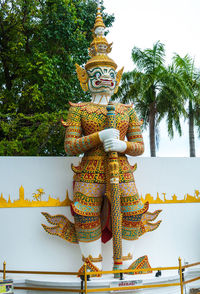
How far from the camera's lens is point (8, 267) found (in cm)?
492

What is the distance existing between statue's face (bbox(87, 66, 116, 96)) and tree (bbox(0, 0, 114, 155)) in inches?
152

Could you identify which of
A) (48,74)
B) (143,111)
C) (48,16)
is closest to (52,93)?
(48,74)

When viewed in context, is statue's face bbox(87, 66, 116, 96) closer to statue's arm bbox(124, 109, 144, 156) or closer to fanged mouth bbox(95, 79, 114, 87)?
fanged mouth bbox(95, 79, 114, 87)

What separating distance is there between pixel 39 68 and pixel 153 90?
4650 millimetres

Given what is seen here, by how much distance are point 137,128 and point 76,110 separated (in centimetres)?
84

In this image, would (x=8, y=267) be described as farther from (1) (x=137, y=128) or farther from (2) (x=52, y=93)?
(2) (x=52, y=93)

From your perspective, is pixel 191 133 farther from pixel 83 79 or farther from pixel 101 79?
pixel 101 79

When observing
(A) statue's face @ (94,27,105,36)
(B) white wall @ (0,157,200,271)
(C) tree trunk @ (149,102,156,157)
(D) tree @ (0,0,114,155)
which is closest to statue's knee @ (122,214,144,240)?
(B) white wall @ (0,157,200,271)

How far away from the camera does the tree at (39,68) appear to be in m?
8.93

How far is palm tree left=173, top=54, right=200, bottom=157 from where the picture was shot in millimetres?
12905

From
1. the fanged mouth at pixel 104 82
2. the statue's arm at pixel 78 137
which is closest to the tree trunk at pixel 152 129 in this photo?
the fanged mouth at pixel 104 82

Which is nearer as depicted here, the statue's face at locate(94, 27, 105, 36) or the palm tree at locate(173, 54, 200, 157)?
the statue's face at locate(94, 27, 105, 36)

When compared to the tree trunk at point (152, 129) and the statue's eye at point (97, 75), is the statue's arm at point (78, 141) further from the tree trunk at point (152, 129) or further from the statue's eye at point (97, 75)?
the tree trunk at point (152, 129)

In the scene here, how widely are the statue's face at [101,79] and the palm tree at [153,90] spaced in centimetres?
694
